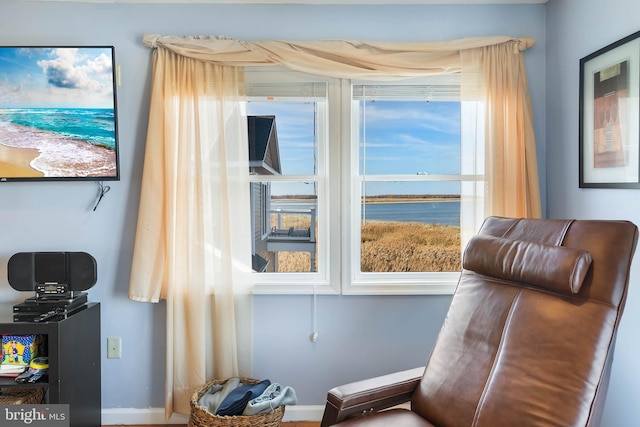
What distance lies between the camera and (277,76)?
2.40m

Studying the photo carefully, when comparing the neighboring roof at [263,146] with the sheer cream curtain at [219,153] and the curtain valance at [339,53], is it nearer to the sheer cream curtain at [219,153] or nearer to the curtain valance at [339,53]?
the sheer cream curtain at [219,153]

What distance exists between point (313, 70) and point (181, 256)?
1.22 m

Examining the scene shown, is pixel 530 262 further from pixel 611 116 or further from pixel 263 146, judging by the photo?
pixel 263 146

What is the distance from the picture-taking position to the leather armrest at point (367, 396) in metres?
1.62

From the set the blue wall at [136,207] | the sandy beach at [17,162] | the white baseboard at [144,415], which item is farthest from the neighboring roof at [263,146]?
the white baseboard at [144,415]

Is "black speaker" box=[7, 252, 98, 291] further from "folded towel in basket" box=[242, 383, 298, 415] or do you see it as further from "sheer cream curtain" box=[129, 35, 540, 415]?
"folded towel in basket" box=[242, 383, 298, 415]

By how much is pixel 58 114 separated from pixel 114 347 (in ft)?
4.28

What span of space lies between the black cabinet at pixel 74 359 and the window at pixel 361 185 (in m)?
0.91

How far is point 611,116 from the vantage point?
1.89 meters

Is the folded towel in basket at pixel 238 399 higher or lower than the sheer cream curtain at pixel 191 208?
lower

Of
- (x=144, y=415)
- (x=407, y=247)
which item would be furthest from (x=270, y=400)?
(x=407, y=247)

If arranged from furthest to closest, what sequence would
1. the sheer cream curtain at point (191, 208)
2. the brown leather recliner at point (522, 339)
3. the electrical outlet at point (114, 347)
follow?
the electrical outlet at point (114, 347), the sheer cream curtain at point (191, 208), the brown leather recliner at point (522, 339)

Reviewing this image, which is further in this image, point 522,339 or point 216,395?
point 216,395

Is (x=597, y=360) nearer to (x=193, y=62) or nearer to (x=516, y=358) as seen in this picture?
(x=516, y=358)
